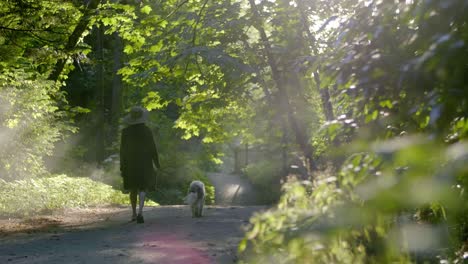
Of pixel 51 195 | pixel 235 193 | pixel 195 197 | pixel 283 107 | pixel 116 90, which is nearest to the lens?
pixel 195 197

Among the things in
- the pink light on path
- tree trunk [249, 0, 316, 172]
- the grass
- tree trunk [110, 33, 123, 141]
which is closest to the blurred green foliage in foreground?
the pink light on path

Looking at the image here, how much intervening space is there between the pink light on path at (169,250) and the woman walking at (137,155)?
2271 millimetres

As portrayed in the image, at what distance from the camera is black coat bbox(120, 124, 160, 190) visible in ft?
40.1

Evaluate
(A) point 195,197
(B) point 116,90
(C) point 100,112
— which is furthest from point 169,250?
(B) point 116,90

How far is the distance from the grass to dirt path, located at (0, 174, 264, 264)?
550mm

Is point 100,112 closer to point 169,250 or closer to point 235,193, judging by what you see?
point 235,193

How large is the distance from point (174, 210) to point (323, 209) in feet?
43.2

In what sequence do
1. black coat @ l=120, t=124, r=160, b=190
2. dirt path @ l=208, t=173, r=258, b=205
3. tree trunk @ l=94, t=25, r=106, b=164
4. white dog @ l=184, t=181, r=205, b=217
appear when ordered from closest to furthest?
black coat @ l=120, t=124, r=160, b=190, white dog @ l=184, t=181, r=205, b=217, tree trunk @ l=94, t=25, r=106, b=164, dirt path @ l=208, t=173, r=258, b=205

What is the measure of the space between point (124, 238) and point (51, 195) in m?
7.00

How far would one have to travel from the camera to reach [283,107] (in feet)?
45.0

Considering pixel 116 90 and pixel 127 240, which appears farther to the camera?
pixel 116 90

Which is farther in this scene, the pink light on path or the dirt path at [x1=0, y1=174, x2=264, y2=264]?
the dirt path at [x1=0, y1=174, x2=264, y2=264]

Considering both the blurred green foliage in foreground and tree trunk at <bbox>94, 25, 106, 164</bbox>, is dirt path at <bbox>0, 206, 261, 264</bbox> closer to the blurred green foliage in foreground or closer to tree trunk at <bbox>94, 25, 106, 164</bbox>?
the blurred green foliage in foreground

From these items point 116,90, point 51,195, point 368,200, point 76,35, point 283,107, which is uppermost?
point 116,90
